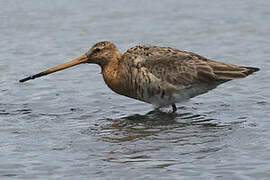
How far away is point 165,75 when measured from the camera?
10.3m

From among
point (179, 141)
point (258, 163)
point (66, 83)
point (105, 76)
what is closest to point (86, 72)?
point (66, 83)

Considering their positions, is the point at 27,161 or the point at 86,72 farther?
the point at 86,72

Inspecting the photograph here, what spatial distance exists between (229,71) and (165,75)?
931 mm

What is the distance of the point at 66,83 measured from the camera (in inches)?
477

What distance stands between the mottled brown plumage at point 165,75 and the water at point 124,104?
0.33 metres

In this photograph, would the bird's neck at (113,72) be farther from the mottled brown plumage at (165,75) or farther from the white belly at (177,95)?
the white belly at (177,95)

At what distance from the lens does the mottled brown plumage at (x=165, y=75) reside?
10.3m

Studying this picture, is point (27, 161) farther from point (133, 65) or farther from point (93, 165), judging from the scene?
point (133, 65)

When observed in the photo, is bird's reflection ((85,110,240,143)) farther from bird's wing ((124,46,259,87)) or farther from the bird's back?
bird's wing ((124,46,259,87))

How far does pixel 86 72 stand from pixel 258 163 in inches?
222

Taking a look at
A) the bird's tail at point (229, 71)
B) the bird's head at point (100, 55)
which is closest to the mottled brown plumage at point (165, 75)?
the bird's tail at point (229, 71)

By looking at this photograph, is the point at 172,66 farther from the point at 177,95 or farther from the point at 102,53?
the point at 102,53

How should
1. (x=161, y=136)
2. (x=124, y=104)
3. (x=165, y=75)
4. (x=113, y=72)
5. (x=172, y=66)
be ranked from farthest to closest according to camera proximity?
(x=124, y=104), (x=113, y=72), (x=172, y=66), (x=165, y=75), (x=161, y=136)

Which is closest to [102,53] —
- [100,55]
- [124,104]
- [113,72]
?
[100,55]
